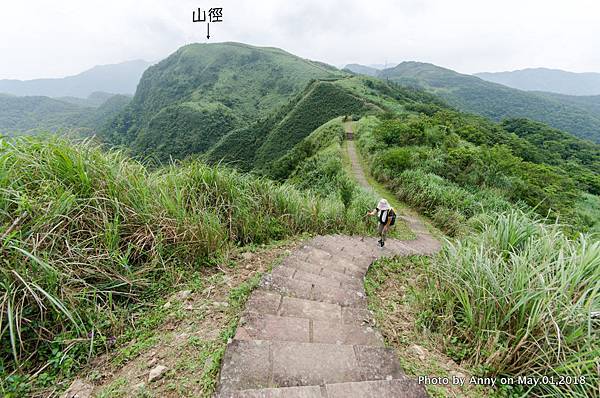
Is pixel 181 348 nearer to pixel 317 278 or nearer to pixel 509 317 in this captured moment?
pixel 317 278

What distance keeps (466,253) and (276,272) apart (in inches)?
68.9

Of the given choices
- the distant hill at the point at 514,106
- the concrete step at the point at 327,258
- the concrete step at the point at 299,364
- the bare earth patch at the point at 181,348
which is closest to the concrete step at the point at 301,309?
the bare earth patch at the point at 181,348

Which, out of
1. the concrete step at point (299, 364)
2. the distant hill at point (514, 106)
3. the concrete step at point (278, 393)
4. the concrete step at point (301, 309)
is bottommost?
the concrete step at point (301, 309)

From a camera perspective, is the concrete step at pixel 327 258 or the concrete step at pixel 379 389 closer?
the concrete step at pixel 379 389

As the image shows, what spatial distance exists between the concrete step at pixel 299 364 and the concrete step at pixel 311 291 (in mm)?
701

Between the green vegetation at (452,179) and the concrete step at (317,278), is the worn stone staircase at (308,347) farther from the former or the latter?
the green vegetation at (452,179)

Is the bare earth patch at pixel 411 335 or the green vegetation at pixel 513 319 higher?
the green vegetation at pixel 513 319

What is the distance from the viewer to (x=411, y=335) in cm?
218

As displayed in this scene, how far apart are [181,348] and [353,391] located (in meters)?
1.06

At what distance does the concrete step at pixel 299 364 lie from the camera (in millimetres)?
1484

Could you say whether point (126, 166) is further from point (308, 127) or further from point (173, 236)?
point (308, 127)

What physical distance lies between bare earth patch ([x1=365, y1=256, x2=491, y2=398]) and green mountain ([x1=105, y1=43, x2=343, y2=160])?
5889 cm

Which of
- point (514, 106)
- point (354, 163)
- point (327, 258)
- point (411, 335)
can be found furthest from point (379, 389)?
point (514, 106)

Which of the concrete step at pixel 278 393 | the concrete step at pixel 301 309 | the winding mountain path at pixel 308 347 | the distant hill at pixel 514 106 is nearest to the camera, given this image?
the concrete step at pixel 278 393
